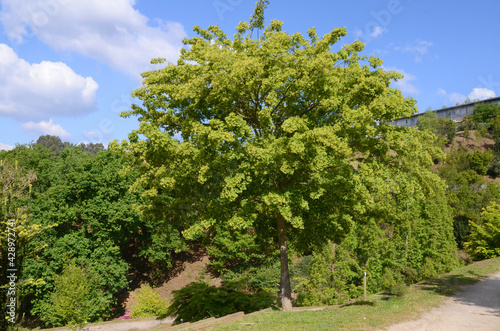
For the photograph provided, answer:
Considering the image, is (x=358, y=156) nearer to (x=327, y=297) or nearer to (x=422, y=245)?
(x=327, y=297)

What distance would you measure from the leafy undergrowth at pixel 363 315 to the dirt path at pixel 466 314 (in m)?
0.32

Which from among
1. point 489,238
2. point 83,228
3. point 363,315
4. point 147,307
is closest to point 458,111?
point 489,238

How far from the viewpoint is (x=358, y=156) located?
14.7 meters

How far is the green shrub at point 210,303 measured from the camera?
15477mm

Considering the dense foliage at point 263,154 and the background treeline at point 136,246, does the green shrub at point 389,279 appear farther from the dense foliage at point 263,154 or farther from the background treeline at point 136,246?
the dense foliage at point 263,154

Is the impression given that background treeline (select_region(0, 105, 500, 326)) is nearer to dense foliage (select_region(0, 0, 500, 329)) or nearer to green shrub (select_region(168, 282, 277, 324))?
green shrub (select_region(168, 282, 277, 324))

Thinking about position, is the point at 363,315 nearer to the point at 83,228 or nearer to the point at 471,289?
Answer: the point at 471,289

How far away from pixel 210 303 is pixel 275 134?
823 centimetres

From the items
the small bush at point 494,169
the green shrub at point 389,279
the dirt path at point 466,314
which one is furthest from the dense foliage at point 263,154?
the small bush at point 494,169

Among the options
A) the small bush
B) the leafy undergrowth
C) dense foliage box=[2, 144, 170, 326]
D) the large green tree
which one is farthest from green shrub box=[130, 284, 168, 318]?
the small bush

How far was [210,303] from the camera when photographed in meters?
15.8

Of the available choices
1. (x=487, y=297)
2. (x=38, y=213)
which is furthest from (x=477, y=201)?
(x=38, y=213)

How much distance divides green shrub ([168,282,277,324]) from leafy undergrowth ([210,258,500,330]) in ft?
13.3

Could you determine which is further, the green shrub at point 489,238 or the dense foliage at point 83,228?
the green shrub at point 489,238
